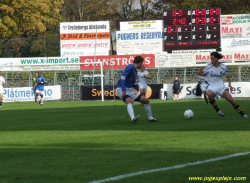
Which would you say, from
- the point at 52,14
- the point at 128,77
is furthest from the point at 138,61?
the point at 52,14

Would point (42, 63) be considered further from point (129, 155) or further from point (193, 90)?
point (129, 155)

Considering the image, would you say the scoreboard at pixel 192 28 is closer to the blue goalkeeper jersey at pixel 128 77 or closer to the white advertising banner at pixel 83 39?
the white advertising banner at pixel 83 39

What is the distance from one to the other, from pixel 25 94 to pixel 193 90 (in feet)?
41.5

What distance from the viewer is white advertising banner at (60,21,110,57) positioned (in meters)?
50.2

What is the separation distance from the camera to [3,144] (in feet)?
33.2

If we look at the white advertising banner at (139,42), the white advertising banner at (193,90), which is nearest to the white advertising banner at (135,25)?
the white advertising banner at (139,42)

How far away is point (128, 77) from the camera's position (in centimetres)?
1430

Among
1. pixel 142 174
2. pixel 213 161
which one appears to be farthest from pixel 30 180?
pixel 213 161

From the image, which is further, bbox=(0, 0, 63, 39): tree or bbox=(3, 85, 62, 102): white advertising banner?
bbox=(0, 0, 63, 39): tree

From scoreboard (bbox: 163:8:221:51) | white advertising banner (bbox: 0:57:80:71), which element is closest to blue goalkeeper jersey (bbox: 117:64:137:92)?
scoreboard (bbox: 163:8:221:51)

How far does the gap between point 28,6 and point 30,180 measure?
52.0m

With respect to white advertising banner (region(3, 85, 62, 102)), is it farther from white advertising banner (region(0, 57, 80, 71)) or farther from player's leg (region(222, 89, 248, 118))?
player's leg (region(222, 89, 248, 118))

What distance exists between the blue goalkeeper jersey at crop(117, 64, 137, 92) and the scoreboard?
29.1 metres

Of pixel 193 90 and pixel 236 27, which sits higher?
pixel 236 27
